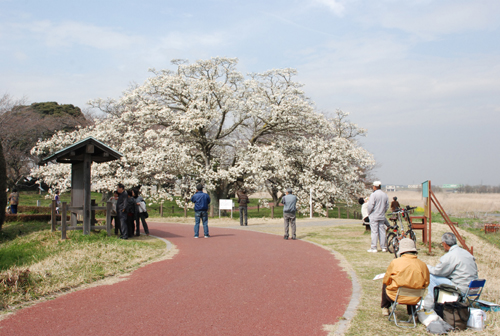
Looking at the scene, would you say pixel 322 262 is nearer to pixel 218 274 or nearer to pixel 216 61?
pixel 218 274

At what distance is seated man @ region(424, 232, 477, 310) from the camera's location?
5605mm

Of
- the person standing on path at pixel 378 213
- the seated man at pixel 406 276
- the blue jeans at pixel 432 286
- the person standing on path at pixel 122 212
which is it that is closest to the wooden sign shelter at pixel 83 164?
the person standing on path at pixel 122 212

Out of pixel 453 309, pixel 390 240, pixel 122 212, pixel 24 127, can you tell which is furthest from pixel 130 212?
pixel 24 127

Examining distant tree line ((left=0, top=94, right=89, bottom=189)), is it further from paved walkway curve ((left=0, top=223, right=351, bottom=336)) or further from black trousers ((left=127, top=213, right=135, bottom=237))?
paved walkway curve ((left=0, top=223, right=351, bottom=336))

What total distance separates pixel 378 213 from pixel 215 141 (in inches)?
612

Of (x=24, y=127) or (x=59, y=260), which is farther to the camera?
(x=24, y=127)

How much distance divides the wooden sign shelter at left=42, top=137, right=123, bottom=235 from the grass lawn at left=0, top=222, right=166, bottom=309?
715mm

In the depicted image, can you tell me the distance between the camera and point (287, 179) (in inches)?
1017

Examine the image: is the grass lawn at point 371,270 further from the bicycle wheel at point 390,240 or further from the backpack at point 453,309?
the bicycle wheel at point 390,240

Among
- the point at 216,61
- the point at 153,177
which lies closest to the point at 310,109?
the point at 216,61

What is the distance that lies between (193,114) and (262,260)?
14.9 m

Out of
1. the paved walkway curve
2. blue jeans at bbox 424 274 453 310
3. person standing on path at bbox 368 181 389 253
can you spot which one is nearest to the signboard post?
person standing on path at bbox 368 181 389 253

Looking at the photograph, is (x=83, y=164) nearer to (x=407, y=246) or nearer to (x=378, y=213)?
(x=378, y=213)

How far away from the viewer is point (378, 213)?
36.5ft
